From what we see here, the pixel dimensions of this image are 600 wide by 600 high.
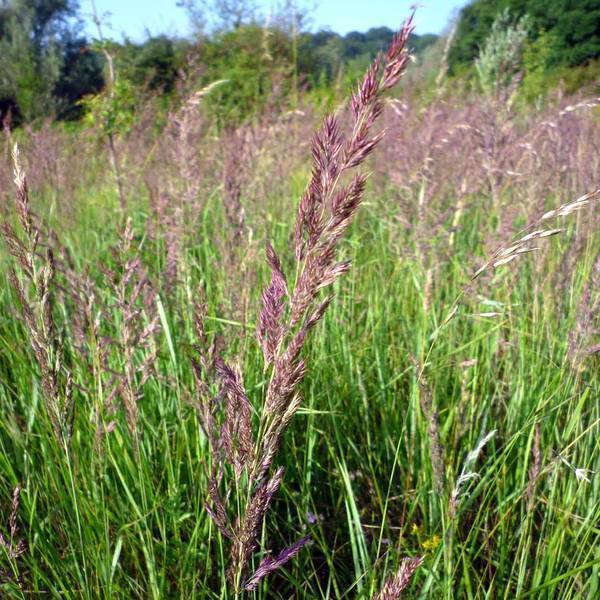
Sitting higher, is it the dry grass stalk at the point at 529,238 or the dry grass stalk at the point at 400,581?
the dry grass stalk at the point at 529,238

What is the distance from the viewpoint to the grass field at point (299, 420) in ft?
2.80

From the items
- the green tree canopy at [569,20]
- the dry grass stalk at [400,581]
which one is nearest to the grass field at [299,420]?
the dry grass stalk at [400,581]

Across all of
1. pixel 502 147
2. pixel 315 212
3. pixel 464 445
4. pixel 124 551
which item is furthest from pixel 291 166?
pixel 315 212

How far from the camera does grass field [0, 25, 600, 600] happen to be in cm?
85

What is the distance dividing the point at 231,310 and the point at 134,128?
2859mm

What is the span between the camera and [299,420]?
5.24ft

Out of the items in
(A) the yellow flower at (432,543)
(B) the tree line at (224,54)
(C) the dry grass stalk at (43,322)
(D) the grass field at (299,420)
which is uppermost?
(B) the tree line at (224,54)

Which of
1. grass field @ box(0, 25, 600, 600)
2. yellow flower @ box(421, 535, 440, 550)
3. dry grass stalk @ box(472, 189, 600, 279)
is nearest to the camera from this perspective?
dry grass stalk @ box(472, 189, 600, 279)

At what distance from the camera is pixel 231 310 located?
1.55 metres

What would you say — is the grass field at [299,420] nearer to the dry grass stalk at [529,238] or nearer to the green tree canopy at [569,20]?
the dry grass stalk at [529,238]

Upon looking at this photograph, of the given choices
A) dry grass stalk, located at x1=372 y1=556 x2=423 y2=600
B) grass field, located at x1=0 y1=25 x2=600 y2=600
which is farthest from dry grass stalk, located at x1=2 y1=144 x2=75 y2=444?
dry grass stalk, located at x1=372 y1=556 x2=423 y2=600

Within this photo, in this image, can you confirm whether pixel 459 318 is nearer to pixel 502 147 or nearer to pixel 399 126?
pixel 502 147

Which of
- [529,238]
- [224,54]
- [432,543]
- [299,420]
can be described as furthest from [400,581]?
[224,54]

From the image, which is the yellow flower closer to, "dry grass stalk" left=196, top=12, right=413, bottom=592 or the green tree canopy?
"dry grass stalk" left=196, top=12, right=413, bottom=592
